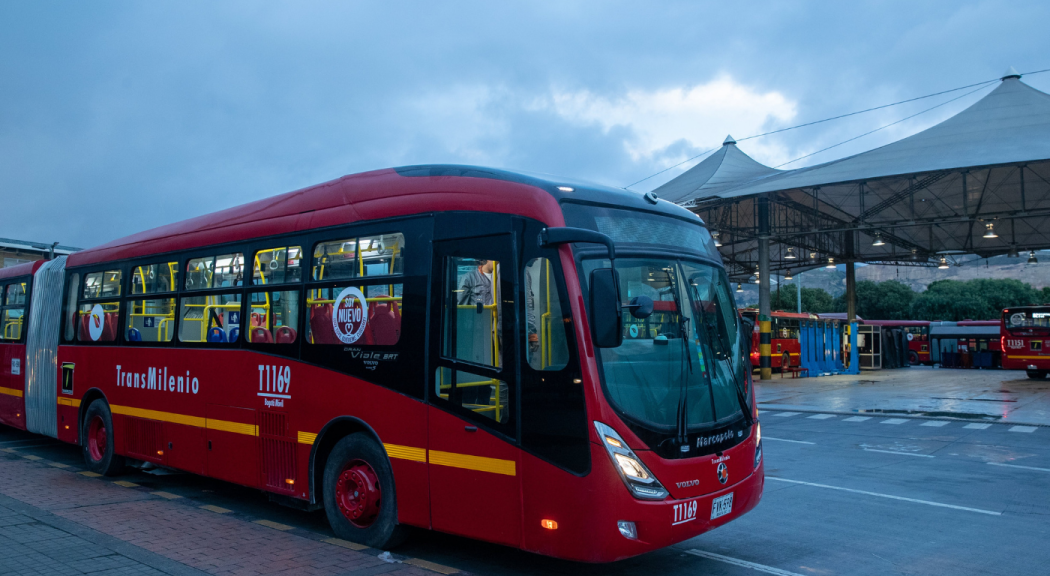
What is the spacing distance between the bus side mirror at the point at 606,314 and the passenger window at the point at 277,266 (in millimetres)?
3473

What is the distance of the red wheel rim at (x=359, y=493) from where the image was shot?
631 cm

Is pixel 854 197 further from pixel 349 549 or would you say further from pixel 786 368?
pixel 349 549

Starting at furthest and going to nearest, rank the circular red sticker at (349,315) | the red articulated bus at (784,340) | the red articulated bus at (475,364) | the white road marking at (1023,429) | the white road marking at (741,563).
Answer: the red articulated bus at (784,340)
the white road marking at (1023,429)
the circular red sticker at (349,315)
the white road marking at (741,563)
the red articulated bus at (475,364)

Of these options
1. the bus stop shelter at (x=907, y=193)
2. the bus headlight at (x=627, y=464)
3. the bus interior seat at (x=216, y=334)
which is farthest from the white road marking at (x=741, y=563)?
the bus stop shelter at (x=907, y=193)

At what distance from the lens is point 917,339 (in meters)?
53.2

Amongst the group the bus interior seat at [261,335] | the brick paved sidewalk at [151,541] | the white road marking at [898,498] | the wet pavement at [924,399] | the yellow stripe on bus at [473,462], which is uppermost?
the bus interior seat at [261,335]

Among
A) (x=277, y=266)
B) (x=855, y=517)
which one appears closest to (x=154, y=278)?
(x=277, y=266)

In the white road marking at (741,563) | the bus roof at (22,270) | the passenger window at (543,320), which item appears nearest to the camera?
the passenger window at (543,320)

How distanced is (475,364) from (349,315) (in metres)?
1.61

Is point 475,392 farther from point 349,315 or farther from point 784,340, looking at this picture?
point 784,340

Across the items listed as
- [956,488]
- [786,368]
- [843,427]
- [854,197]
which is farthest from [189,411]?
[786,368]

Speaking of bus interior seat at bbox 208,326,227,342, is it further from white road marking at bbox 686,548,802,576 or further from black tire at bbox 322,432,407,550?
white road marking at bbox 686,548,802,576

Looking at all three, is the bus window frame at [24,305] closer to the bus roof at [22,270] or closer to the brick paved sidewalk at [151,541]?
the bus roof at [22,270]

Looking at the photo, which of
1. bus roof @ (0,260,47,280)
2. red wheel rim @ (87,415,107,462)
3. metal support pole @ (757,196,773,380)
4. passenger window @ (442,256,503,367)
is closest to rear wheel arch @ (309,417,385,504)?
passenger window @ (442,256,503,367)
